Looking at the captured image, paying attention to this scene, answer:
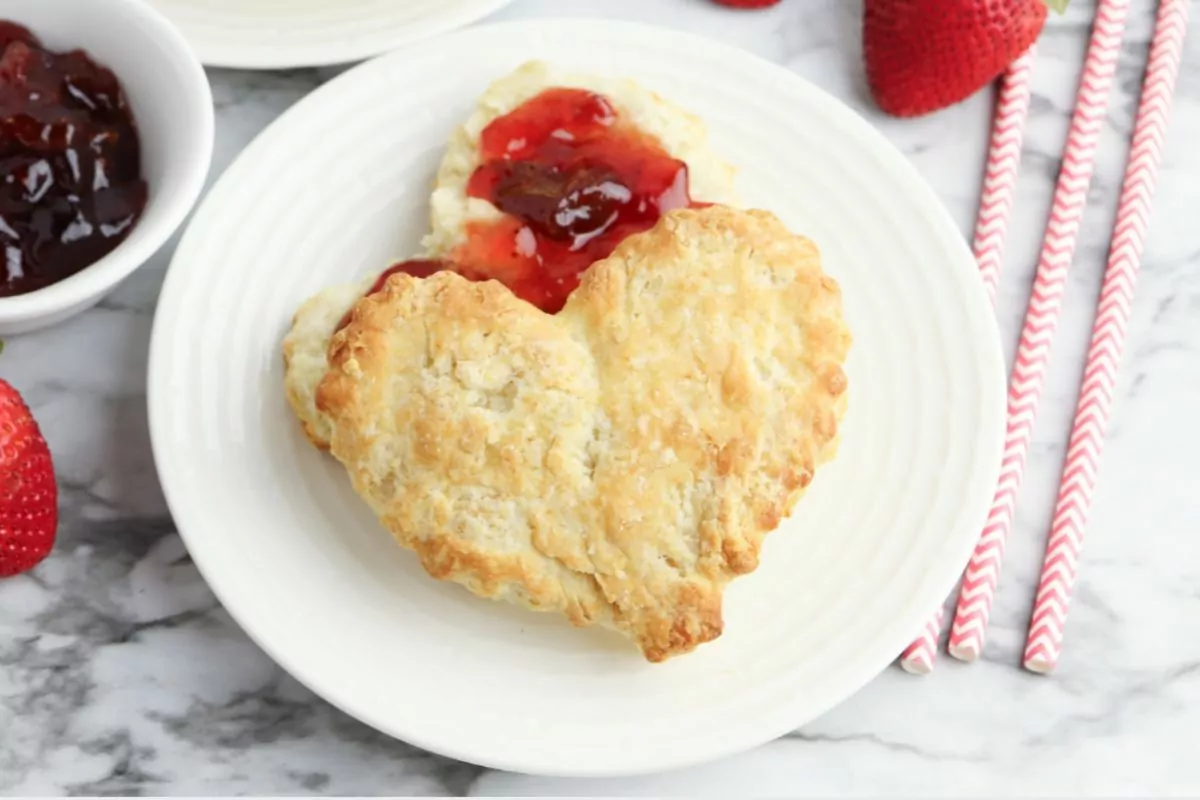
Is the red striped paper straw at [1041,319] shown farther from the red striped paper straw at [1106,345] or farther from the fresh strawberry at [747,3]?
the fresh strawberry at [747,3]

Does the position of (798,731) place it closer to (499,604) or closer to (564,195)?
(499,604)

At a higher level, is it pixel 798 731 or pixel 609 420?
pixel 609 420

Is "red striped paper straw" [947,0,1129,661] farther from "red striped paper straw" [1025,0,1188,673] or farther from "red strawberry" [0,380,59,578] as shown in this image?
"red strawberry" [0,380,59,578]

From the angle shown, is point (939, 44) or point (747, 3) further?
point (747, 3)

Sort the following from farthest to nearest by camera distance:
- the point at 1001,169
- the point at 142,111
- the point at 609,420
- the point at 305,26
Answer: the point at 1001,169 → the point at 305,26 → the point at 142,111 → the point at 609,420

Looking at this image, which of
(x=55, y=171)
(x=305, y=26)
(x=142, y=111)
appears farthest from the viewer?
(x=305, y=26)

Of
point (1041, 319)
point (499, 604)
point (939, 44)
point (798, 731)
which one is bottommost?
point (798, 731)

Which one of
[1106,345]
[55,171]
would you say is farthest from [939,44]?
[55,171]

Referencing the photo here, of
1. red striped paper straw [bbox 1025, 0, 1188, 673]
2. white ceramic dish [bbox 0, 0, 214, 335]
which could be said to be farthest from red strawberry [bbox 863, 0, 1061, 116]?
white ceramic dish [bbox 0, 0, 214, 335]
